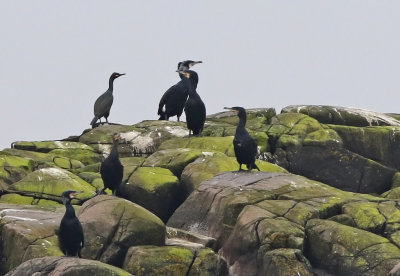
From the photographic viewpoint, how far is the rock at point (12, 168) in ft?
81.3

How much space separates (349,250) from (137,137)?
36.2 feet

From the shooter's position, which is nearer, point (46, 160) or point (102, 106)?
point (46, 160)

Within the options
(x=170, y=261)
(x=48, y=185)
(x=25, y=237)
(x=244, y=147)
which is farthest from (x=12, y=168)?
(x=170, y=261)

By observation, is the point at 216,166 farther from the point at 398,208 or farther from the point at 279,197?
the point at 398,208

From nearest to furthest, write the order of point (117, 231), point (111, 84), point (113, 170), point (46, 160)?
point (117, 231)
point (113, 170)
point (46, 160)
point (111, 84)

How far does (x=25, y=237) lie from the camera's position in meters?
19.7

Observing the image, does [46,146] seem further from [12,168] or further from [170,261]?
[170,261]

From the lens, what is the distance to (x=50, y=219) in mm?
20781

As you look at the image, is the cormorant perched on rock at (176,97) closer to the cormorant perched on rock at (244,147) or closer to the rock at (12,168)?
the rock at (12,168)

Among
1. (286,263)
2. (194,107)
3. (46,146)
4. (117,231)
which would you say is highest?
(194,107)

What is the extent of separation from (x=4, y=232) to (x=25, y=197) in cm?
329

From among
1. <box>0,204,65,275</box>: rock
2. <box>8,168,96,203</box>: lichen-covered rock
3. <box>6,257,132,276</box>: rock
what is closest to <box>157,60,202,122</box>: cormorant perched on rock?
<box>8,168,96,203</box>: lichen-covered rock

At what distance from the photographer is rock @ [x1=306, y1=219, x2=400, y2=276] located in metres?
19.3

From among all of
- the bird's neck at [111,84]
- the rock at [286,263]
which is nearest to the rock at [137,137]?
the bird's neck at [111,84]
